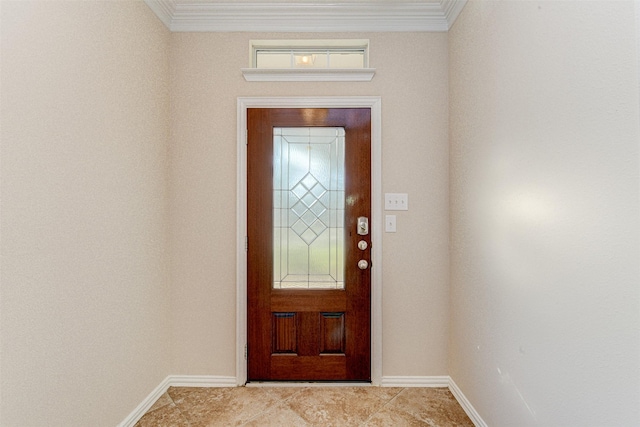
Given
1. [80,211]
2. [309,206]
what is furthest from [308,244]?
[80,211]

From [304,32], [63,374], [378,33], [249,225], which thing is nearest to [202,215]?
[249,225]

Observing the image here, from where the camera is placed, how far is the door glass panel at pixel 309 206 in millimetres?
2459

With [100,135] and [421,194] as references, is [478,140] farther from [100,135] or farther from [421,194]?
[100,135]

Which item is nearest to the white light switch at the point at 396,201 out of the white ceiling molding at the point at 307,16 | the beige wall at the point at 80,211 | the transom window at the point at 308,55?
the transom window at the point at 308,55

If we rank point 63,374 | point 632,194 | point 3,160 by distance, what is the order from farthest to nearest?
point 63,374 → point 3,160 → point 632,194

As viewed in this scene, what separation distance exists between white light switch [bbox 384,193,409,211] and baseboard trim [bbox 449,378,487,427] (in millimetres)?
1278

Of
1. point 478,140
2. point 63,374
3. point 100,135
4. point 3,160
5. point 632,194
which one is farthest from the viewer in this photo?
point 478,140

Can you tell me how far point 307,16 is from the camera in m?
2.40

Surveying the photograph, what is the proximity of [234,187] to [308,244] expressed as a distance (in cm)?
69

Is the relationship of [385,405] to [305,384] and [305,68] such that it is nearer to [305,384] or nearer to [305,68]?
[305,384]

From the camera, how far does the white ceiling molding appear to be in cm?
235

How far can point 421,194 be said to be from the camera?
8.04ft

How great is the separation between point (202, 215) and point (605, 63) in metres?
2.32

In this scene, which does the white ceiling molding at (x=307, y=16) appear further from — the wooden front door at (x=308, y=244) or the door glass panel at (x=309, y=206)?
the door glass panel at (x=309, y=206)
